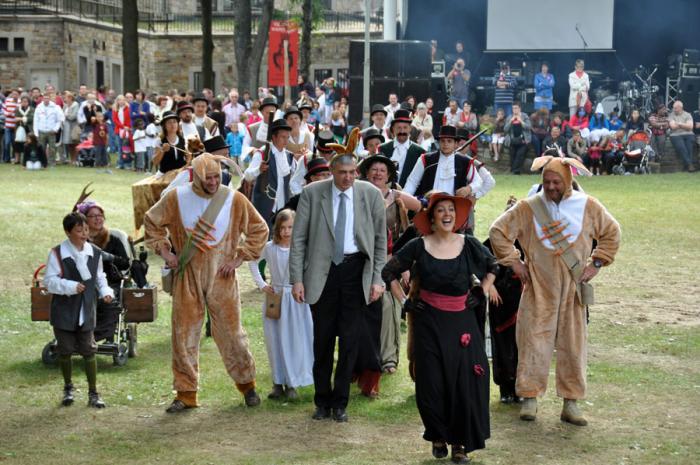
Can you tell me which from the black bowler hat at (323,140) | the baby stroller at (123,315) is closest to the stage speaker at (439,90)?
the black bowler hat at (323,140)

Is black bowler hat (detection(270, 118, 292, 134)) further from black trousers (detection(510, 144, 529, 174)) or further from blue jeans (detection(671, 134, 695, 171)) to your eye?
blue jeans (detection(671, 134, 695, 171))

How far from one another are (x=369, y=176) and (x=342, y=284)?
1555 mm

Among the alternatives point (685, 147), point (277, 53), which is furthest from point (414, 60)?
point (277, 53)

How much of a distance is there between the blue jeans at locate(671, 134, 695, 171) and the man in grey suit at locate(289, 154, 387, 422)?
22.1 m

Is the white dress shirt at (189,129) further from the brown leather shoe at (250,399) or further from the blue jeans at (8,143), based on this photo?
the blue jeans at (8,143)

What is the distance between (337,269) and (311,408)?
110 cm

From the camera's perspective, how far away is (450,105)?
100.0ft

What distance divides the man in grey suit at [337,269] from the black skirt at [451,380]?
3.44 ft

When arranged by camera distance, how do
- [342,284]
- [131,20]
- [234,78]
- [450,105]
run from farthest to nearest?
[234,78] < [131,20] < [450,105] < [342,284]

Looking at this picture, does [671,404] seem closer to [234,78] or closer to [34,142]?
[34,142]

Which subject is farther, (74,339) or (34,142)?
(34,142)

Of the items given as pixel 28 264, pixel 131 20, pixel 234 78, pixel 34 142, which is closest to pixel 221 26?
pixel 234 78

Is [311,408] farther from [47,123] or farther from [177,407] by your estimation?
[47,123]

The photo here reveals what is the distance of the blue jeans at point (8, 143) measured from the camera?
3238 centimetres
